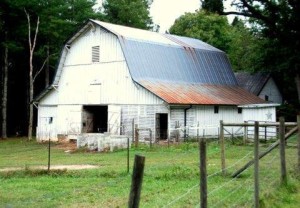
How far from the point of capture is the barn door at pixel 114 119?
3198 centimetres

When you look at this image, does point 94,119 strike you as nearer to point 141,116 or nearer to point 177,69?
point 141,116

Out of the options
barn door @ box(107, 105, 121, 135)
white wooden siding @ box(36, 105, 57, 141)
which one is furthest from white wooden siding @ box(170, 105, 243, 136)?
white wooden siding @ box(36, 105, 57, 141)

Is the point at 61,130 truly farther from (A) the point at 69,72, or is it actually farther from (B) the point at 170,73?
(B) the point at 170,73

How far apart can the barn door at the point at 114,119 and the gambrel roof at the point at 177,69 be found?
108 inches

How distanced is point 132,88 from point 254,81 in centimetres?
1388

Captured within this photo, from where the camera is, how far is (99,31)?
3403 cm

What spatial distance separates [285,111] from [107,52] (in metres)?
16.1

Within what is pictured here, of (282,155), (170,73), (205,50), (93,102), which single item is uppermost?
(205,50)

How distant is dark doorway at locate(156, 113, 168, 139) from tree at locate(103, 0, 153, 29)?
27138 mm

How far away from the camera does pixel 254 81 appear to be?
1622 inches

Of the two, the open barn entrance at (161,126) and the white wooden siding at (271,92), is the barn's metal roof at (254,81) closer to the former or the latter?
the white wooden siding at (271,92)

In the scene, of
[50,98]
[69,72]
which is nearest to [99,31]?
[69,72]

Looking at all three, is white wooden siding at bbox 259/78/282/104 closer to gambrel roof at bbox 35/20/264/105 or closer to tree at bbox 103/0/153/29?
gambrel roof at bbox 35/20/264/105

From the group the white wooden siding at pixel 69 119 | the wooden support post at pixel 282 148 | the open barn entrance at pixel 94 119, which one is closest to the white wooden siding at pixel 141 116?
the open barn entrance at pixel 94 119
